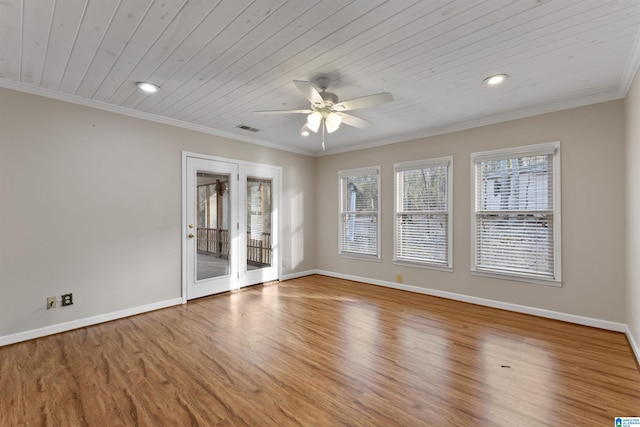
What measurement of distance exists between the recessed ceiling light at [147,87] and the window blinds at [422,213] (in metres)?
3.71

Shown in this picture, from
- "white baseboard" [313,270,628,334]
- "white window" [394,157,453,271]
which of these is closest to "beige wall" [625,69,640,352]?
"white baseboard" [313,270,628,334]

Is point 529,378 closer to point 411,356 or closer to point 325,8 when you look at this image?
point 411,356

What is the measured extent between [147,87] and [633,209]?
4.97 metres

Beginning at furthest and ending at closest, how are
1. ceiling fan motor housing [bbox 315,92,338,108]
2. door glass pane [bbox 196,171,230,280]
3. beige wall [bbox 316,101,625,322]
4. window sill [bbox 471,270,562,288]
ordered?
1. door glass pane [bbox 196,171,230,280]
2. window sill [bbox 471,270,562,288]
3. beige wall [bbox 316,101,625,322]
4. ceiling fan motor housing [bbox 315,92,338,108]

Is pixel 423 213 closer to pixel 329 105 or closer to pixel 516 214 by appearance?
pixel 516 214

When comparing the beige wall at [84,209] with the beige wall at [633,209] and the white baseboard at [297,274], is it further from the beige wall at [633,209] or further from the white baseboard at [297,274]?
the beige wall at [633,209]

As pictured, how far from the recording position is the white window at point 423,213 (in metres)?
4.47

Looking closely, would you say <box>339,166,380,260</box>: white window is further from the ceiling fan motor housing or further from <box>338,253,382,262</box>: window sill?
the ceiling fan motor housing

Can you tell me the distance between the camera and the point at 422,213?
15.5 ft

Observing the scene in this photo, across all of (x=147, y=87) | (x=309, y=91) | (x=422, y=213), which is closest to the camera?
(x=309, y=91)

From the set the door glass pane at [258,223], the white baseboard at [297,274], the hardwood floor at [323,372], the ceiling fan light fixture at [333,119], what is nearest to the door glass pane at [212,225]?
the door glass pane at [258,223]

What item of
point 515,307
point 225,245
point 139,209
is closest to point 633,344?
point 515,307

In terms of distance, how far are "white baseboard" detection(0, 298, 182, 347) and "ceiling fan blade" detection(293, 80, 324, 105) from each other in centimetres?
342

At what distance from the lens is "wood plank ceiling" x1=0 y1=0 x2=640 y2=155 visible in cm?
189
